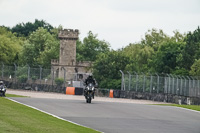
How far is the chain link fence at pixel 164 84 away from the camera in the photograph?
51219mm

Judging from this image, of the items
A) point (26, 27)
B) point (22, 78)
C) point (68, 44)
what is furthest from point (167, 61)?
point (26, 27)

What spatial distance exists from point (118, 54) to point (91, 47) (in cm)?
4284

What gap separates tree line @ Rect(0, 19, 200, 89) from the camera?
99.5m

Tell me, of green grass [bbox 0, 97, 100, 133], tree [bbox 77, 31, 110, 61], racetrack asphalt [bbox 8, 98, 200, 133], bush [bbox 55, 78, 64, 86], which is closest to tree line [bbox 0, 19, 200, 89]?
tree [bbox 77, 31, 110, 61]

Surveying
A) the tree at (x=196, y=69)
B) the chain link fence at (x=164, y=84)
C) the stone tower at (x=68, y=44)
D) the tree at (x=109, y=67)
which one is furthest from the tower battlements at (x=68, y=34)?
the chain link fence at (x=164, y=84)

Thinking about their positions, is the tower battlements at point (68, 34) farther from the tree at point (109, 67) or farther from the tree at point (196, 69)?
the tree at point (196, 69)

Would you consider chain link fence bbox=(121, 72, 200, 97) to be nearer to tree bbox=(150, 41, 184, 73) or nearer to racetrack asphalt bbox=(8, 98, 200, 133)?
racetrack asphalt bbox=(8, 98, 200, 133)

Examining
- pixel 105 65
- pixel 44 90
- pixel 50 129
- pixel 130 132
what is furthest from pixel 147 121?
pixel 105 65

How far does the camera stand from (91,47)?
149000 millimetres

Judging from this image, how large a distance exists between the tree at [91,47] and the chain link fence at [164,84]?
84.0 metres

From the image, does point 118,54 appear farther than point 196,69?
Yes

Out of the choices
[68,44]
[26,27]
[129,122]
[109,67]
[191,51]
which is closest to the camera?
[129,122]

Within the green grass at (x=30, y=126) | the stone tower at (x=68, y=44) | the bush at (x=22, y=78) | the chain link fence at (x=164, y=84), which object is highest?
the stone tower at (x=68, y=44)

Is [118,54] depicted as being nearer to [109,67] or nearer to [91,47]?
[109,67]
